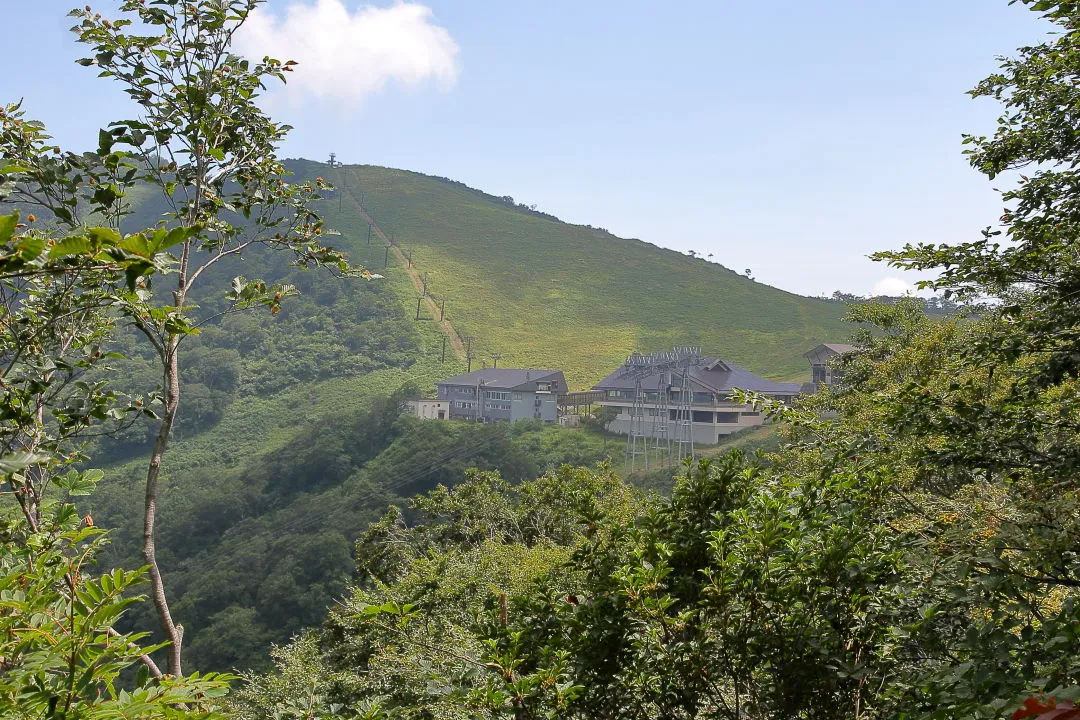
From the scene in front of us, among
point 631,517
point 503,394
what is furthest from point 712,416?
point 631,517

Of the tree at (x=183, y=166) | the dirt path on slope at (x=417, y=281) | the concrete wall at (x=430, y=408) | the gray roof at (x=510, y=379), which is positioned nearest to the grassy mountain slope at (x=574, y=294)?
the dirt path on slope at (x=417, y=281)

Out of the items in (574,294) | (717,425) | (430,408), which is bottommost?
(430,408)

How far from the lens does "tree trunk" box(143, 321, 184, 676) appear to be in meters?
3.07

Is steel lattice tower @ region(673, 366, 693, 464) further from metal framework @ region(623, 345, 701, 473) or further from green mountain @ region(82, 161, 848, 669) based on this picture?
green mountain @ region(82, 161, 848, 669)

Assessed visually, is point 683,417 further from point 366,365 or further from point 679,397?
point 366,365

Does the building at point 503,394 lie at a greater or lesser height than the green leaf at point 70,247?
lesser

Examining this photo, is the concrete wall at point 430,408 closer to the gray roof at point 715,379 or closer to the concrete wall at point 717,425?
the gray roof at point 715,379

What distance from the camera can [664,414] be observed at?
173 feet

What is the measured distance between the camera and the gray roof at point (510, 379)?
2566 inches

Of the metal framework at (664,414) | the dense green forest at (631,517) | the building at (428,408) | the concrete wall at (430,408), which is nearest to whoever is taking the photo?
the dense green forest at (631,517)

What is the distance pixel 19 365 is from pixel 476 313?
86.7 meters

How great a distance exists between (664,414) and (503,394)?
1752cm

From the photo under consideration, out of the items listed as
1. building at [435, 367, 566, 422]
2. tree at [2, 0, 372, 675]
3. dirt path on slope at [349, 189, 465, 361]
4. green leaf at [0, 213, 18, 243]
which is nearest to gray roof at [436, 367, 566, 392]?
building at [435, 367, 566, 422]

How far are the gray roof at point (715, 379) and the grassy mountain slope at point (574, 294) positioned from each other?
1160 cm
